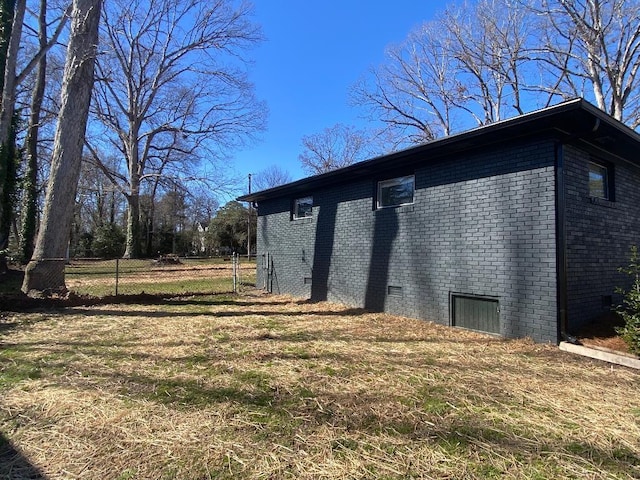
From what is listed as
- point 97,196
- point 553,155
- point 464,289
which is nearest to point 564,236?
point 553,155

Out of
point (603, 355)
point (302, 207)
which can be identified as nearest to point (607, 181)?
point (603, 355)

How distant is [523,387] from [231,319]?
468 centimetres

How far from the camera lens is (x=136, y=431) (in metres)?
2.48

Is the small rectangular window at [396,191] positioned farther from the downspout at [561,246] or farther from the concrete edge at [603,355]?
the concrete edge at [603,355]

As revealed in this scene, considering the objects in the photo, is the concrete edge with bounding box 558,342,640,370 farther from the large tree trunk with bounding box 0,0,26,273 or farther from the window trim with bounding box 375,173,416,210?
the large tree trunk with bounding box 0,0,26,273

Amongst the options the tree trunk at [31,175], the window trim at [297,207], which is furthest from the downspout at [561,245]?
the tree trunk at [31,175]

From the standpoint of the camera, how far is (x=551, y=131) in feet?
15.7

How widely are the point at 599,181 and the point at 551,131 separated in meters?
2.09

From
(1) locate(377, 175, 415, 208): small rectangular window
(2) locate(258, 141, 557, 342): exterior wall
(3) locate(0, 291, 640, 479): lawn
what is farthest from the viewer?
(1) locate(377, 175, 415, 208): small rectangular window

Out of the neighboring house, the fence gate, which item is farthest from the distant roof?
the fence gate

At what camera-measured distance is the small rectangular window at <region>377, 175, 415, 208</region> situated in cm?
694

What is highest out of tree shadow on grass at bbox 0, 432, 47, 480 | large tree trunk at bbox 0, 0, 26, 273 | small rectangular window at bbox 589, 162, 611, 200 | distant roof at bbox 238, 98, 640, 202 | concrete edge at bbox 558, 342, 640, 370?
large tree trunk at bbox 0, 0, 26, 273

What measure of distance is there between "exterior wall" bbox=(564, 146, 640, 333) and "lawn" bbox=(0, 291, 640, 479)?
1.27 meters

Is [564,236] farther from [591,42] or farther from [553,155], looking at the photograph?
[591,42]
